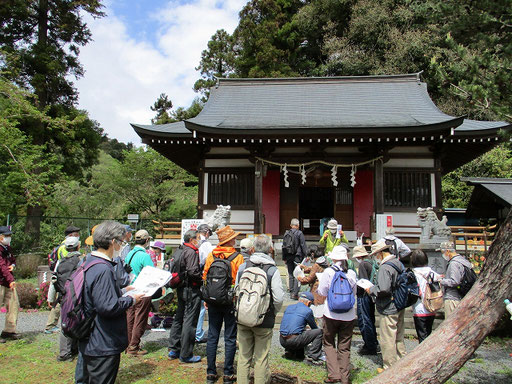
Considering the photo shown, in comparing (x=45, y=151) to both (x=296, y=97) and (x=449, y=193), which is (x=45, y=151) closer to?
(x=296, y=97)

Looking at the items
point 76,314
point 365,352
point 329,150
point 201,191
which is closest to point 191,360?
point 76,314

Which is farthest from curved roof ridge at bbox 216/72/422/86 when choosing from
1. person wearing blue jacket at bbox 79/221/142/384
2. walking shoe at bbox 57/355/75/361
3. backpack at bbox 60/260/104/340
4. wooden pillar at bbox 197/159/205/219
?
backpack at bbox 60/260/104/340

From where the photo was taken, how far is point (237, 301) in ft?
10.6

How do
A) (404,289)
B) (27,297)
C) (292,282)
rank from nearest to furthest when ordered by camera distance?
(404,289), (292,282), (27,297)

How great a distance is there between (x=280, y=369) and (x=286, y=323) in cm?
55

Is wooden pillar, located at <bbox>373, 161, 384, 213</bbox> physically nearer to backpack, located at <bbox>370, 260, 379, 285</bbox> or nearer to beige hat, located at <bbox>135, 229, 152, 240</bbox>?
backpack, located at <bbox>370, 260, 379, 285</bbox>

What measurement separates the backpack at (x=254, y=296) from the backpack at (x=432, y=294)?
→ 216cm

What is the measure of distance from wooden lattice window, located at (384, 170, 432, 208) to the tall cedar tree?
41.8 ft

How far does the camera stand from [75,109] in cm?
1631

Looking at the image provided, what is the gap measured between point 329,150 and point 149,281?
8.74 metres

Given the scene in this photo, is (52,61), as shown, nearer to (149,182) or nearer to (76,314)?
(149,182)

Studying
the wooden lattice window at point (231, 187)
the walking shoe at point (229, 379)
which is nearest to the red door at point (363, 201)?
the wooden lattice window at point (231, 187)

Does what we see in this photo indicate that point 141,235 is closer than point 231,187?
Yes

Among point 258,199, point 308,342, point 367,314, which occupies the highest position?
point 258,199
